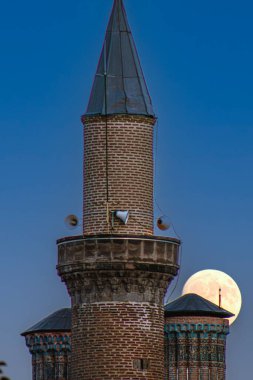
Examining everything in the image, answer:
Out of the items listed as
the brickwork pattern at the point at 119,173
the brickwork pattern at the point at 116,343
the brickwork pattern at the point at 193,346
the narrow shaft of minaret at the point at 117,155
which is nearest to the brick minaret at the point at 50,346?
the brickwork pattern at the point at 193,346

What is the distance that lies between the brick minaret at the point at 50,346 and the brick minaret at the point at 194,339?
6864 mm

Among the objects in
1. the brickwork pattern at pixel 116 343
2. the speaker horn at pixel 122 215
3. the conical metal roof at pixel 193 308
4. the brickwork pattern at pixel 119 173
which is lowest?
the brickwork pattern at pixel 116 343

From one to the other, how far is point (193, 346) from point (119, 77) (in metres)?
36.0

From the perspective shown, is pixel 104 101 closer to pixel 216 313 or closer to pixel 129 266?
pixel 129 266

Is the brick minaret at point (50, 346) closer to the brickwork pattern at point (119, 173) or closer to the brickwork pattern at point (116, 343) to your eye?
the brickwork pattern at point (119, 173)

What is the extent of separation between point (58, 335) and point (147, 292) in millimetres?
40058

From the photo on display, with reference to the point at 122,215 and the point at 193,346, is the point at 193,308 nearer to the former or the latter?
the point at 193,346

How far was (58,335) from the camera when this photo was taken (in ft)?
351

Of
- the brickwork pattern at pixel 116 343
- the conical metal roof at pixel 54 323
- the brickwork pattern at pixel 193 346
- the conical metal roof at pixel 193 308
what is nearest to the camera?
the brickwork pattern at pixel 116 343

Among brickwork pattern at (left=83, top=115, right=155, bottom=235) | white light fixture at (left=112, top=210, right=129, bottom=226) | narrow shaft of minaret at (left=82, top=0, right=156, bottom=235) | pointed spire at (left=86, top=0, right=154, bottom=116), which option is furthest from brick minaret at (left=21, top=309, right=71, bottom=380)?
white light fixture at (left=112, top=210, right=129, bottom=226)

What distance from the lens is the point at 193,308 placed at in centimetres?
10231

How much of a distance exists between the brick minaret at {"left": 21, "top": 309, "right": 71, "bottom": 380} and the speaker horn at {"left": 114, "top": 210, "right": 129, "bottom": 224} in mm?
39716

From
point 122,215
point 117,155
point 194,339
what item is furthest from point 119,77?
point 194,339

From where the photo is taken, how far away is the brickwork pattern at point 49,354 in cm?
10712
